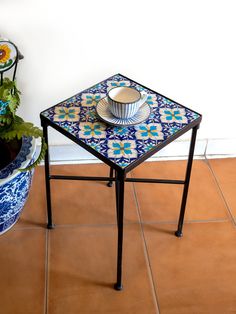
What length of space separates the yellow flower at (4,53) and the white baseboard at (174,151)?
52 centimetres

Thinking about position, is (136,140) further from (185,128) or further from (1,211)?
Answer: (1,211)

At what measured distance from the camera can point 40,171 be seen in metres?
1.83

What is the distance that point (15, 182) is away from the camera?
1321 mm

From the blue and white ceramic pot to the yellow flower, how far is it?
243mm

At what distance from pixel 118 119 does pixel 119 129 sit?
3 centimetres

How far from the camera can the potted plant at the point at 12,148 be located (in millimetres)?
1281

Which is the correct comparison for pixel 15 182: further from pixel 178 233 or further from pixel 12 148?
pixel 178 233

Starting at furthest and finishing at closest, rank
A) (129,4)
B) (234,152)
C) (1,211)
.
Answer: (234,152) < (129,4) < (1,211)

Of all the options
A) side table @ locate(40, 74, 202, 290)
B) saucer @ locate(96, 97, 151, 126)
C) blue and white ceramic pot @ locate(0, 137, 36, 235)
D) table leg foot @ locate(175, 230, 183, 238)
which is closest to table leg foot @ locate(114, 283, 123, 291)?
side table @ locate(40, 74, 202, 290)

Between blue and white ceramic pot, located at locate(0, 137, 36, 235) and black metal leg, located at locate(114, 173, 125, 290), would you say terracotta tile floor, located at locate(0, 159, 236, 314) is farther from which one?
blue and white ceramic pot, located at locate(0, 137, 36, 235)

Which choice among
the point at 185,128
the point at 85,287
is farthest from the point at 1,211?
the point at 185,128

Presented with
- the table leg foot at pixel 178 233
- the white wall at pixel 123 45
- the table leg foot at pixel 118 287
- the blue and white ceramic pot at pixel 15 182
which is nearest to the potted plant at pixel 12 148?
the blue and white ceramic pot at pixel 15 182

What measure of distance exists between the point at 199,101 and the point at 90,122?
24.2 inches

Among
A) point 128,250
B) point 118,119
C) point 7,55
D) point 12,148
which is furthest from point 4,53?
point 128,250
